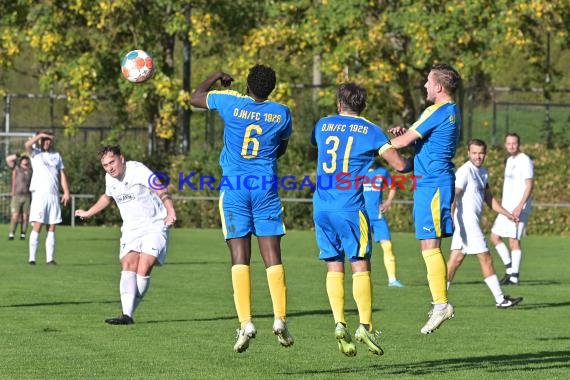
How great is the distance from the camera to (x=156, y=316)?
45.3 feet

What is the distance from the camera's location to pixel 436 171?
10.3m

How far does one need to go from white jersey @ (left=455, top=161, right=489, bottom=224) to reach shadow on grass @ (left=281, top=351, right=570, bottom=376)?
4.86 m

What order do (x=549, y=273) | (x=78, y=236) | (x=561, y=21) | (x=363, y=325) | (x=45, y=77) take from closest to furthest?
(x=363, y=325) < (x=549, y=273) < (x=78, y=236) < (x=561, y=21) < (x=45, y=77)

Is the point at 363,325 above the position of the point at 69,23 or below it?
below

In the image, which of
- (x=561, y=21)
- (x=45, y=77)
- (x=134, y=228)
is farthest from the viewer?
(x=45, y=77)

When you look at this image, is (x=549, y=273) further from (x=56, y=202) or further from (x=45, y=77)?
(x=45, y=77)

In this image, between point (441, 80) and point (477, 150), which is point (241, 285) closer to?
point (441, 80)

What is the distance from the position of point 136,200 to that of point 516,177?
778cm

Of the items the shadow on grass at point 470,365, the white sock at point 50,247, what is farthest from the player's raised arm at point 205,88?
the white sock at point 50,247

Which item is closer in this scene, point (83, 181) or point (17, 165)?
point (17, 165)

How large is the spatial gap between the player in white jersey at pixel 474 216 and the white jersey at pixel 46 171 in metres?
8.58

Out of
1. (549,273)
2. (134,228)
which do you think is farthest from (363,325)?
(549,273)

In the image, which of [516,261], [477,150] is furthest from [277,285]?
[516,261]

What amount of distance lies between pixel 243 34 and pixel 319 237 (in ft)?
98.7
